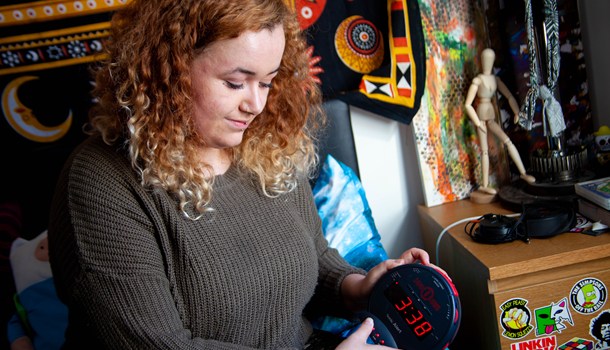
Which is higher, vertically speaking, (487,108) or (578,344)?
(487,108)

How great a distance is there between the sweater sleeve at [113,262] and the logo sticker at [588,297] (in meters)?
0.76

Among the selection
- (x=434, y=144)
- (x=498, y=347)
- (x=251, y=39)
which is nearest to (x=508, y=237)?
(x=498, y=347)

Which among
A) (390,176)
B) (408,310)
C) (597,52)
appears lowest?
(408,310)

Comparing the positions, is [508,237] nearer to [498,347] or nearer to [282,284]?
[498,347]

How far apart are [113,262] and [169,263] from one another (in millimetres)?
97

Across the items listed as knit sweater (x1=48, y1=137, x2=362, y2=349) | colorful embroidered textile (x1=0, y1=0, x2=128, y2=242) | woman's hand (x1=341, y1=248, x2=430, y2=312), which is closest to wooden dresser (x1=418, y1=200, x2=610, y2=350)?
woman's hand (x1=341, y1=248, x2=430, y2=312)

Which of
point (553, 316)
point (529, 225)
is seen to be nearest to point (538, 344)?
point (553, 316)

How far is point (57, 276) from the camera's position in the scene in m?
0.93

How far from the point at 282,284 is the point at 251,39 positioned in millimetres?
452

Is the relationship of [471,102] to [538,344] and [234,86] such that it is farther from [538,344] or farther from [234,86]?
[234,86]

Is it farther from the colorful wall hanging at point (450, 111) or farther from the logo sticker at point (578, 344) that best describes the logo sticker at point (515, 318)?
the colorful wall hanging at point (450, 111)

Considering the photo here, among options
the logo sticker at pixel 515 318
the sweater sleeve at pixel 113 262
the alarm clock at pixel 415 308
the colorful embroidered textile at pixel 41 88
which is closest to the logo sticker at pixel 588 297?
the logo sticker at pixel 515 318

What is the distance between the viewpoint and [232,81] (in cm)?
87

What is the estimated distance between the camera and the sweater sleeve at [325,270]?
112 cm
